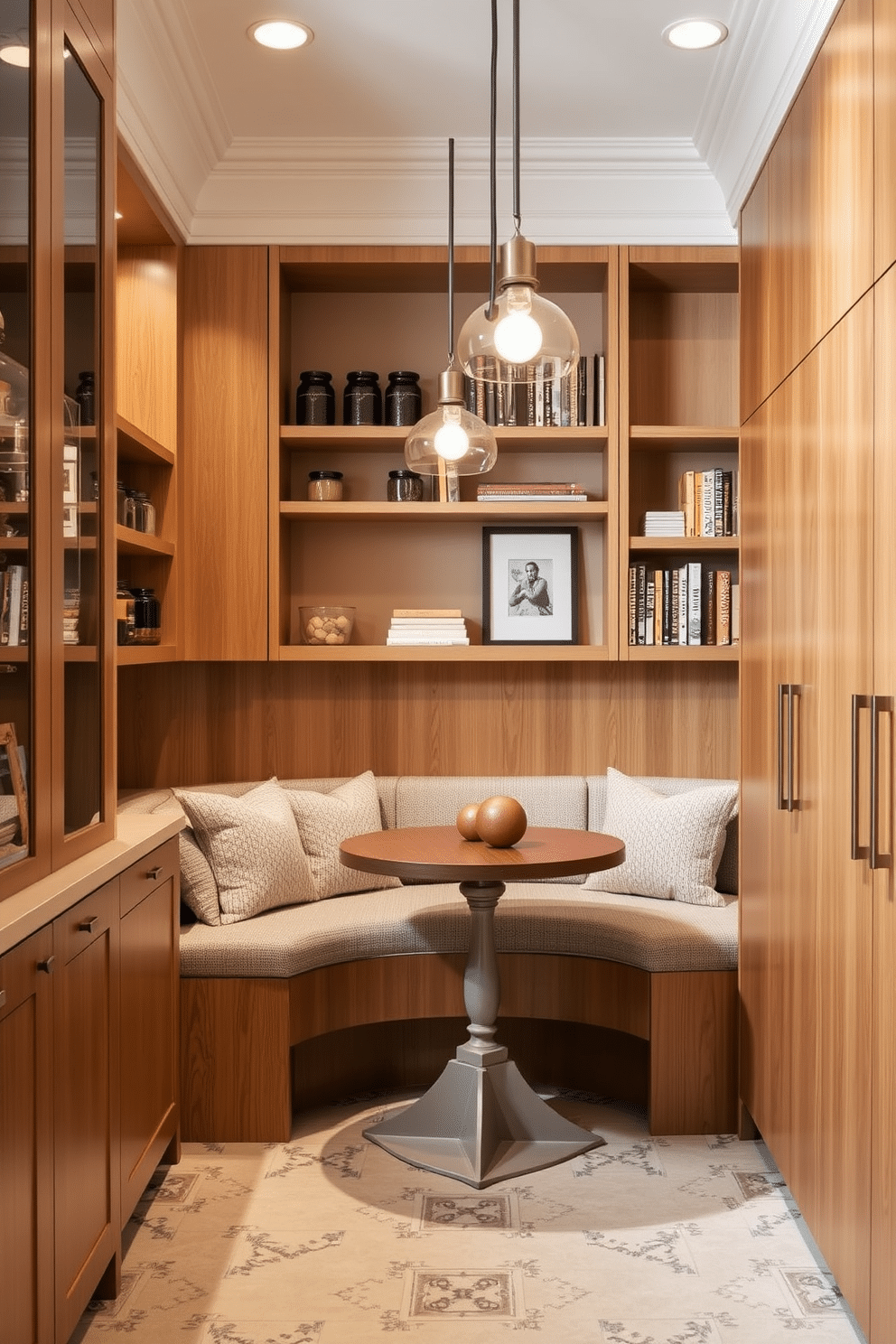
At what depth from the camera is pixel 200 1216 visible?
2691 millimetres

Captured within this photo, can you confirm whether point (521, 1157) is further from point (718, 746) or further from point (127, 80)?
point (127, 80)

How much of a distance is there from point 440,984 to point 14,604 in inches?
77.9

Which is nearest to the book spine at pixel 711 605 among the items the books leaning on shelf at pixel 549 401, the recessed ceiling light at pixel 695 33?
the books leaning on shelf at pixel 549 401

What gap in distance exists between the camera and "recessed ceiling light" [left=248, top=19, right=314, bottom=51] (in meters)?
2.99

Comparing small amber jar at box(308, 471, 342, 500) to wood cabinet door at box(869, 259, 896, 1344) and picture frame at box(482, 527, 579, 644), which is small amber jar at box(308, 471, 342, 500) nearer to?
picture frame at box(482, 527, 579, 644)

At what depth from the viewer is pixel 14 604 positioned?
1864 millimetres

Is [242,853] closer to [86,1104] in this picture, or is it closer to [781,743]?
[86,1104]

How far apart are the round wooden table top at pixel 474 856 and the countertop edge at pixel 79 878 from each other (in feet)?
1.62

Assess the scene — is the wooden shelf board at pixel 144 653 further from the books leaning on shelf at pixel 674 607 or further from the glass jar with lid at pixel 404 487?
the books leaning on shelf at pixel 674 607

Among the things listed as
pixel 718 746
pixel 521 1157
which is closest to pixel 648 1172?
pixel 521 1157

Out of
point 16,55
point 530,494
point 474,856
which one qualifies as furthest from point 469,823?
point 16,55

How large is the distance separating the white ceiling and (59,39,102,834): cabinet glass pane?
2.10 ft

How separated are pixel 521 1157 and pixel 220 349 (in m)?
2.57

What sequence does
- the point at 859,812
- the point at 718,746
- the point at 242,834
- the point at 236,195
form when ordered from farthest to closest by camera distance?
1. the point at 718,746
2. the point at 236,195
3. the point at 242,834
4. the point at 859,812
